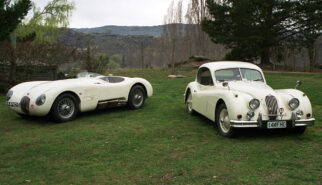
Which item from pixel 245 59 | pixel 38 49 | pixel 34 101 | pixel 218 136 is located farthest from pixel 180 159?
pixel 245 59

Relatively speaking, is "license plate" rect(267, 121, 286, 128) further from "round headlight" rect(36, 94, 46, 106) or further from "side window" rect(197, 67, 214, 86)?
"round headlight" rect(36, 94, 46, 106)

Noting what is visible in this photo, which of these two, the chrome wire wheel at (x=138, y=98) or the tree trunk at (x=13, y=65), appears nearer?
the chrome wire wheel at (x=138, y=98)

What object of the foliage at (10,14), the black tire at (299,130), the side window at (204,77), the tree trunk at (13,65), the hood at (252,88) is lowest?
the black tire at (299,130)

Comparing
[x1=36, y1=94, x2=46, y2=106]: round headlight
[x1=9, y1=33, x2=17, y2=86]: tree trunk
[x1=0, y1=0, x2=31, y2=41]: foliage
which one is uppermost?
[x1=0, y1=0, x2=31, y2=41]: foliage

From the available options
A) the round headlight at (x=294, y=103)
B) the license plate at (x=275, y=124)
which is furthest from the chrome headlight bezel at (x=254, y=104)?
the round headlight at (x=294, y=103)

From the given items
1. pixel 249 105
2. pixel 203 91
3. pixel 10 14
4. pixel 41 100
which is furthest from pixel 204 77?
pixel 10 14

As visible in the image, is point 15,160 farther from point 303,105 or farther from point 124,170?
point 303,105

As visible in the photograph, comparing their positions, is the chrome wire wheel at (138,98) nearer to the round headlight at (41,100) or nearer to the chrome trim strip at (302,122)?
the round headlight at (41,100)

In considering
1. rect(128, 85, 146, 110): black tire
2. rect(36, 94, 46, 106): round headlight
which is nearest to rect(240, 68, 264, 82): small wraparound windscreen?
rect(128, 85, 146, 110): black tire

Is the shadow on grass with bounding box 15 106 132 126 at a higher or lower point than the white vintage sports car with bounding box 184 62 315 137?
lower

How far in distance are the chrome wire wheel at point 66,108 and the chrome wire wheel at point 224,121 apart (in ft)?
11.8

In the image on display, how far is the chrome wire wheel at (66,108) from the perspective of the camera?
21.8ft

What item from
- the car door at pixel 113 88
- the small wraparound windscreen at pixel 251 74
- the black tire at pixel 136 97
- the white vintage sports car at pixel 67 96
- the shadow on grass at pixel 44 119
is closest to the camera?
the white vintage sports car at pixel 67 96

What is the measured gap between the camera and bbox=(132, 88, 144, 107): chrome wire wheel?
8.28 m
